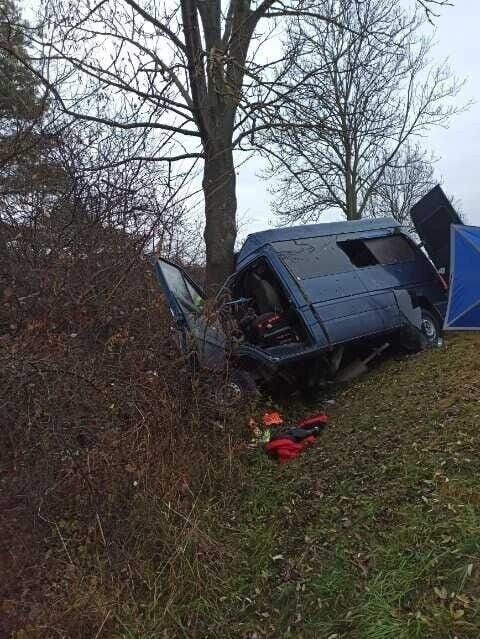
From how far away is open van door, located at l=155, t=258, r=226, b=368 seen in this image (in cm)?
597

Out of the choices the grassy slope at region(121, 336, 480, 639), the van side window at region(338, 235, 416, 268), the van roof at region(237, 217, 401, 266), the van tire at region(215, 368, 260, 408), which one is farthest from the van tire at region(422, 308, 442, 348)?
the grassy slope at region(121, 336, 480, 639)

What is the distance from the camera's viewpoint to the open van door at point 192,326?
597 centimetres

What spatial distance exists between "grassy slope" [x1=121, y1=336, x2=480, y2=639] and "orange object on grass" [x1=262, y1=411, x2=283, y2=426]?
43.3 inches

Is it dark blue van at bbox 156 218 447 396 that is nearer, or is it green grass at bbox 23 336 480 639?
green grass at bbox 23 336 480 639

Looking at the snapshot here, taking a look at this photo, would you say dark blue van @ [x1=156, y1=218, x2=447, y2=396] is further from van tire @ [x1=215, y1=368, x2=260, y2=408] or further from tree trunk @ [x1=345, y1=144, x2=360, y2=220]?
tree trunk @ [x1=345, y1=144, x2=360, y2=220]

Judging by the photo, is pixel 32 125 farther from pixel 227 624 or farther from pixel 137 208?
pixel 227 624

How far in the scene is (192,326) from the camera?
6184 millimetres

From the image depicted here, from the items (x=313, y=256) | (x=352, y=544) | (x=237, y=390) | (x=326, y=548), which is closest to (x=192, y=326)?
(x=237, y=390)

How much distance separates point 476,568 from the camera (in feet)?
10.2

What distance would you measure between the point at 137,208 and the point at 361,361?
391 cm

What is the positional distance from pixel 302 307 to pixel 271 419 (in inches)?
62.4

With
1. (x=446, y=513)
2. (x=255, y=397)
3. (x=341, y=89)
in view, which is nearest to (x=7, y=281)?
(x=255, y=397)

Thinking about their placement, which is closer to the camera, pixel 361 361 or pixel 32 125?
pixel 32 125

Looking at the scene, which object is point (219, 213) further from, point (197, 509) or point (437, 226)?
point (197, 509)
